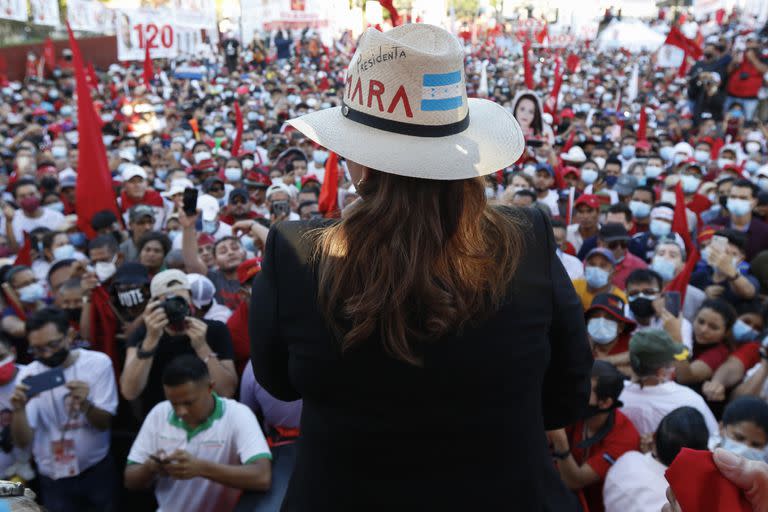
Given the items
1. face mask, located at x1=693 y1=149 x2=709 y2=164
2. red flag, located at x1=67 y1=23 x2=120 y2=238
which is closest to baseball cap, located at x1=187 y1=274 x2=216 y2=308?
red flag, located at x1=67 y1=23 x2=120 y2=238

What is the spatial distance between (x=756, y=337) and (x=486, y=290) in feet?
12.0

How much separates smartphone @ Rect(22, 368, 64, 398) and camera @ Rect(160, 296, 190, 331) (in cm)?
62

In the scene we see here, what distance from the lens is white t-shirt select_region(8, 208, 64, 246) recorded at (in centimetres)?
703

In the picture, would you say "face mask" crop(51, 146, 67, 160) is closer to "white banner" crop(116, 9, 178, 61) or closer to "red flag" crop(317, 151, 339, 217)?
"white banner" crop(116, 9, 178, 61)

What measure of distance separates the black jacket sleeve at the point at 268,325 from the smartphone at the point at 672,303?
11.9 feet

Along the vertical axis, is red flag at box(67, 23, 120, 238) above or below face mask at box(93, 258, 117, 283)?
above

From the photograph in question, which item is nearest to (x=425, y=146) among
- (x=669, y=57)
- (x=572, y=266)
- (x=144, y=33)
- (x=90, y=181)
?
(x=572, y=266)

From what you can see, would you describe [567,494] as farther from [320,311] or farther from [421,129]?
[421,129]

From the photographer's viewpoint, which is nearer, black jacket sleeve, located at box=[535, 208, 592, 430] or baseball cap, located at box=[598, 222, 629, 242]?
black jacket sleeve, located at box=[535, 208, 592, 430]

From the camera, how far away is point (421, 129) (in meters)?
1.20

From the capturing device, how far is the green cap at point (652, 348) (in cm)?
338

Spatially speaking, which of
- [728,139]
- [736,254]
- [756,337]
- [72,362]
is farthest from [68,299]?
[728,139]

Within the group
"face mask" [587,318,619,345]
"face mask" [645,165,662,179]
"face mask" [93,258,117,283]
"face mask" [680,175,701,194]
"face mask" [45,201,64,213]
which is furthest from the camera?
"face mask" [645,165,662,179]

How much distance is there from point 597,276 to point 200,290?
2898 mm
